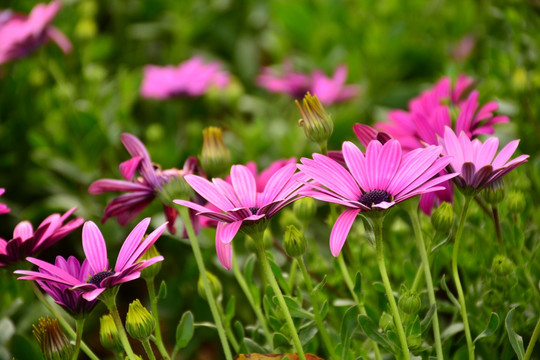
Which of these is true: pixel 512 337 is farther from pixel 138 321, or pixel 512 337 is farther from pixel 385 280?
pixel 138 321

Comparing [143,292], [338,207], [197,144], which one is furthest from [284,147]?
[338,207]

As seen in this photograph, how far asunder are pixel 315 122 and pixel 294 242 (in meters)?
0.12

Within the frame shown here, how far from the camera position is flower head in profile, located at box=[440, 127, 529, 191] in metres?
0.53

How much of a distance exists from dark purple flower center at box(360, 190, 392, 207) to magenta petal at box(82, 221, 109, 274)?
24cm

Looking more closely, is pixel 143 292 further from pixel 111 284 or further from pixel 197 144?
pixel 111 284

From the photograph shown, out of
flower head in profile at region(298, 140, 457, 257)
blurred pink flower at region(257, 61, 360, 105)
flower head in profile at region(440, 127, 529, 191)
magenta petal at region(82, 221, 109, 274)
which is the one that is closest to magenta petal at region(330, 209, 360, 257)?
flower head in profile at region(298, 140, 457, 257)

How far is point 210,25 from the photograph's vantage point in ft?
5.66

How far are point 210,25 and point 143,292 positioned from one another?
30.6 inches

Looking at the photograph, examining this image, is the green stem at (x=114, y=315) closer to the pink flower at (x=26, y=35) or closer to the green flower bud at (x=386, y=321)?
the green flower bud at (x=386, y=321)

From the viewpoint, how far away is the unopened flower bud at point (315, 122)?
2.01 feet

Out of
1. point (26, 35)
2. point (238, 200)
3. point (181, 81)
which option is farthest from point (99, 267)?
point (181, 81)

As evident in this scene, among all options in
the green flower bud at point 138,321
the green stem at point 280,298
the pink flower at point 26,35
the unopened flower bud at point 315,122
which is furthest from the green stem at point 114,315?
the pink flower at point 26,35

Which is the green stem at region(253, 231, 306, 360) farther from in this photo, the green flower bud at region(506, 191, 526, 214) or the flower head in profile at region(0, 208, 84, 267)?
the green flower bud at region(506, 191, 526, 214)

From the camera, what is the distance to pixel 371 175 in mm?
559
